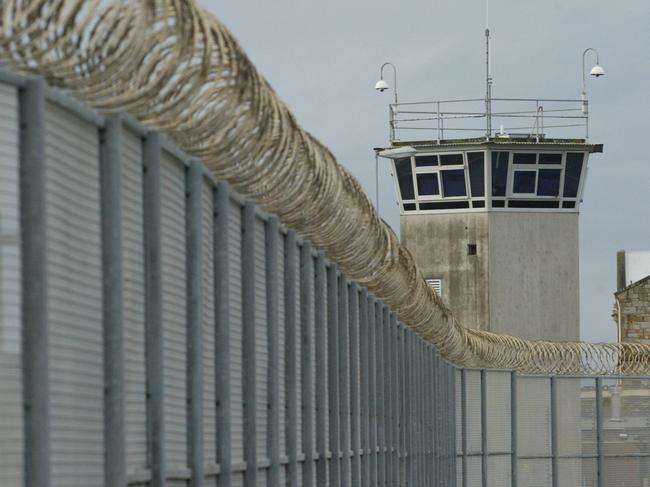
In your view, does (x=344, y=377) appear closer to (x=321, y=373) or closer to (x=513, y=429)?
(x=321, y=373)

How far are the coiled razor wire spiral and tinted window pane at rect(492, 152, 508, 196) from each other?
43.4m

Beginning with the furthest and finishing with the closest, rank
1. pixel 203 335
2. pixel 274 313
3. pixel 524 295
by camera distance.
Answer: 1. pixel 524 295
2. pixel 274 313
3. pixel 203 335

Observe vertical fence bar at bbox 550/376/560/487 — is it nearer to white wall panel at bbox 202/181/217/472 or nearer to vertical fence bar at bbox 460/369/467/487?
vertical fence bar at bbox 460/369/467/487

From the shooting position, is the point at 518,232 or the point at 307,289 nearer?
the point at 307,289

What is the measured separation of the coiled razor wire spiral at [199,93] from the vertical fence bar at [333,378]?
0.82 feet

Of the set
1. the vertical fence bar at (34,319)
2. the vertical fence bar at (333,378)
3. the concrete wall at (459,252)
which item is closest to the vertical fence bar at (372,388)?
the vertical fence bar at (333,378)

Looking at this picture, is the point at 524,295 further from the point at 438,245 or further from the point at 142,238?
the point at 142,238

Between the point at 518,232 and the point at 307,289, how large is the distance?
46124 millimetres

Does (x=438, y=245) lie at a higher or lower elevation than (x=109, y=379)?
higher

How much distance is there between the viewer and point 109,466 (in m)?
5.61

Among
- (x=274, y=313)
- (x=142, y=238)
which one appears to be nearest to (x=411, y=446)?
(x=274, y=313)

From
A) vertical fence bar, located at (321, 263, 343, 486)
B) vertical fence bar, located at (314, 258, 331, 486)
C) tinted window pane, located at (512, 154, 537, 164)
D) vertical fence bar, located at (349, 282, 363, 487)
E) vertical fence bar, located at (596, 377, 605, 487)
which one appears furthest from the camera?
tinted window pane, located at (512, 154, 537, 164)

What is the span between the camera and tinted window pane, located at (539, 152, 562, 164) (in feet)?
183

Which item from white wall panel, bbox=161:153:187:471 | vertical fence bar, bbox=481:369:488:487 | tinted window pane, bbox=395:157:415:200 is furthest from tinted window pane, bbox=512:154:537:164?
white wall panel, bbox=161:153:187:471
